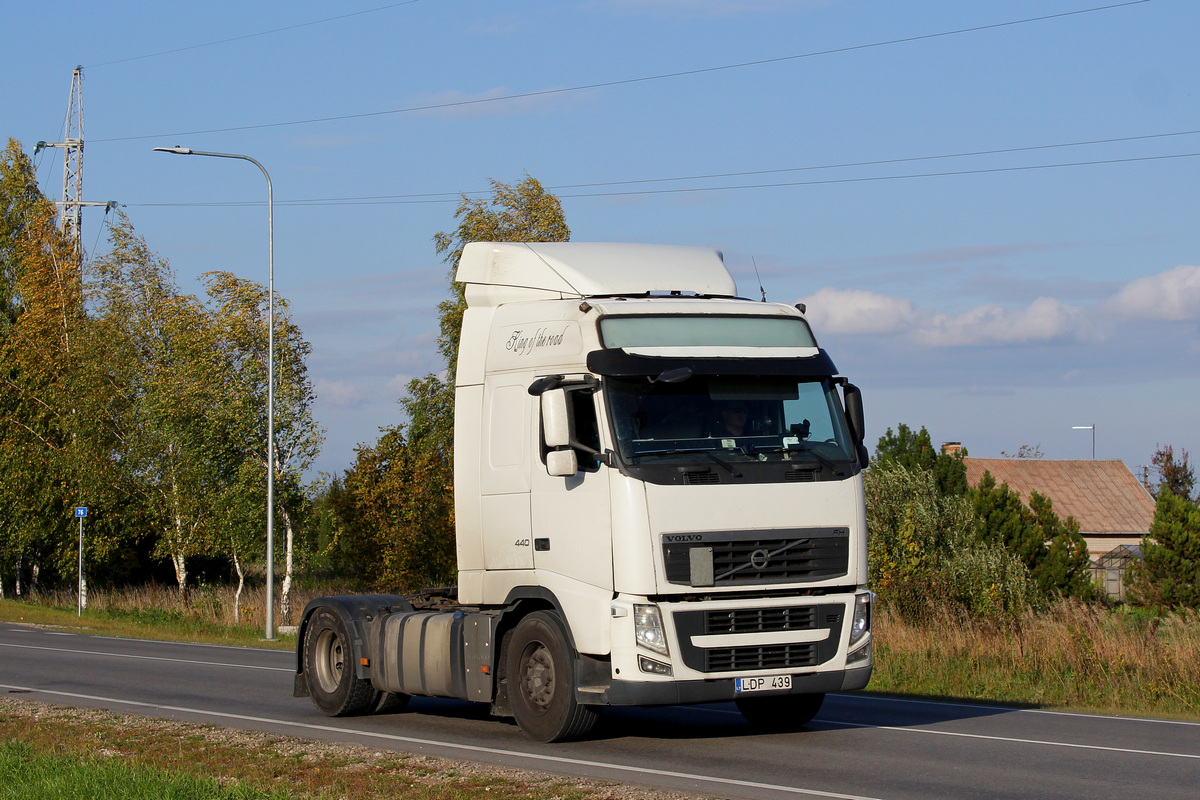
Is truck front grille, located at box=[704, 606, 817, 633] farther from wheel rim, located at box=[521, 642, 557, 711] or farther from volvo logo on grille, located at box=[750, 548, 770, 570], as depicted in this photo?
wheel rim, located at box=[521, 642, 557, 711]

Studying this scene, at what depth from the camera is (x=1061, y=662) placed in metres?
17.3

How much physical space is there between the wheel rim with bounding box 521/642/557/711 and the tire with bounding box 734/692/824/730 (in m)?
2.06

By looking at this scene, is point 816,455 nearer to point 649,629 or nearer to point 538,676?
point 649,629

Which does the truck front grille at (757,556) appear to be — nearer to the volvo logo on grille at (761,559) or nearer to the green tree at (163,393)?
the volvo logo on grille at (761,559)

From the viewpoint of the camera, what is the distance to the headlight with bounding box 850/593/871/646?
1125 cm

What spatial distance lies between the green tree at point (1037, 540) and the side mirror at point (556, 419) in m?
29.4

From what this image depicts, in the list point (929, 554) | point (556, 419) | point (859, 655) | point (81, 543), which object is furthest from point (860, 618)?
point (81, 543)

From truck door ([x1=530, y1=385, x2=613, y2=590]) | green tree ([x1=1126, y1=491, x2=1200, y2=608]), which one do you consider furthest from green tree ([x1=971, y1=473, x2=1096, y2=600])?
truck door ([x1=530, y1=385, x2=613, y2=590])

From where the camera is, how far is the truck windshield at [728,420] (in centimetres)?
1087

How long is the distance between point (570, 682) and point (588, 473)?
1.68m

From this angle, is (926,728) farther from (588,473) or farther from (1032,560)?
(1032,560)

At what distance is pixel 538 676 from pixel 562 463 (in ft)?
6.32

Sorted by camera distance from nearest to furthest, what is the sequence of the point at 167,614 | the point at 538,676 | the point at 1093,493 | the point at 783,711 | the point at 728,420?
the point at 728,420 → the point at 538,676 → the point at 783,711 → the point at 167,614 → the point at 1093,493

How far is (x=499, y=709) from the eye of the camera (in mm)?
11891
